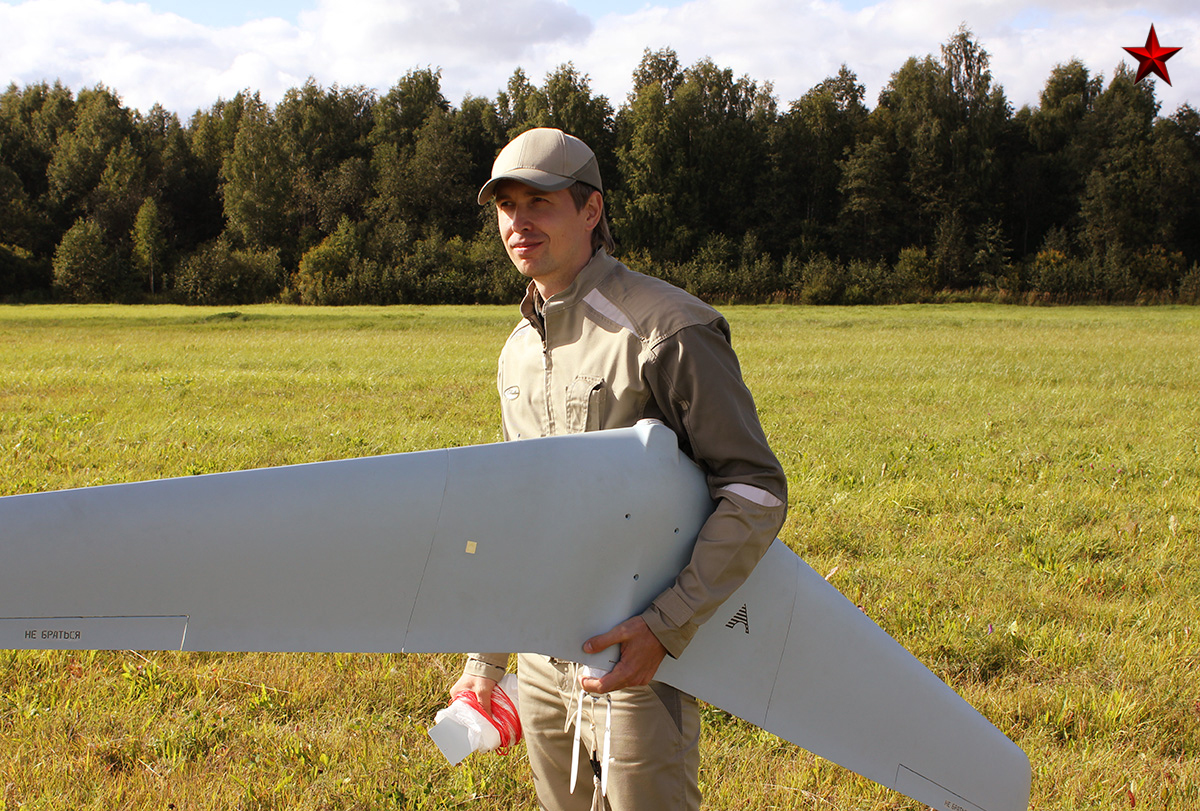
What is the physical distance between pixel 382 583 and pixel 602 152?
79.5 m

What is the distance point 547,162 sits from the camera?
2.27m

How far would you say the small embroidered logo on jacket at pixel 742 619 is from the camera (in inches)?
91.0

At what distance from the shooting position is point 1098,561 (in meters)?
6.11

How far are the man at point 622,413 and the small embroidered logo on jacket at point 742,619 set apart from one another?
22 centimetres

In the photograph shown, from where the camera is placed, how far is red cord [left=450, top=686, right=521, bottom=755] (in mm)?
2709

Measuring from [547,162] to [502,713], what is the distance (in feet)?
5.67

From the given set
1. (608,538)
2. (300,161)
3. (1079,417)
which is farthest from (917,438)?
(300,161)

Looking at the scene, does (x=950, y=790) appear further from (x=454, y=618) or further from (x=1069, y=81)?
(x=1069, y=81)

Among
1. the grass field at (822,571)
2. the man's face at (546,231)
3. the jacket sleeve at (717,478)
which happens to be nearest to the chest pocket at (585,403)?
the jacket sleeve at (717,478)

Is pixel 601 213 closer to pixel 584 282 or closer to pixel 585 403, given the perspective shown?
pixel 584 282

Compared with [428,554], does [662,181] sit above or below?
above

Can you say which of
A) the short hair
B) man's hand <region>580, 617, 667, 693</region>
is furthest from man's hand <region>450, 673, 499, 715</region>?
the short hair

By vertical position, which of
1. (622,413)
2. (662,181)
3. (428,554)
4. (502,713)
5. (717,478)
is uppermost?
(662,181)

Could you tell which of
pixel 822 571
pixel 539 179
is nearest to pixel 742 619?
pixel 539 179
